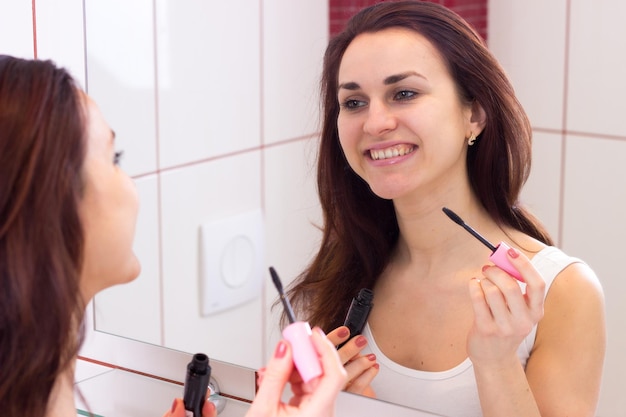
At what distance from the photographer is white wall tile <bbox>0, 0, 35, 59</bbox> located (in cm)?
128

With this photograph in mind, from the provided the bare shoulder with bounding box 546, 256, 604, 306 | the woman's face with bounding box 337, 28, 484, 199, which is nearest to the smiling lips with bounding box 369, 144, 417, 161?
the woman's face with bounding box 337, 28, 484, 199

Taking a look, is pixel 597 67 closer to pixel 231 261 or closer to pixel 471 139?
pixel 471 139

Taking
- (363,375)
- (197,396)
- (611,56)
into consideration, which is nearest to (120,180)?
(197,396)

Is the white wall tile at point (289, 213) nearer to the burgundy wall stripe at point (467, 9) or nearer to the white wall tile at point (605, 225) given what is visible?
the burgundy wall stripe at point (467, 9)

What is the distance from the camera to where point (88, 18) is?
1.32 meters

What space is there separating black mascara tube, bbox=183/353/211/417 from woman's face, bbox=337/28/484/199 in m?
0.28

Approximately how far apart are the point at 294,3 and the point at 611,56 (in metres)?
0.40

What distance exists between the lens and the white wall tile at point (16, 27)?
1.28 m

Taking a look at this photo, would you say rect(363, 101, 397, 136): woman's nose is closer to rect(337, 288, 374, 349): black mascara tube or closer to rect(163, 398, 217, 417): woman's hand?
rect(337, 288, 374, 349): black mascara tube

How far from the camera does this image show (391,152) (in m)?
0.99

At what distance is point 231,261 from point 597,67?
572mm

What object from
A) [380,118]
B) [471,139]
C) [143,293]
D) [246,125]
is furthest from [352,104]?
[143,293]

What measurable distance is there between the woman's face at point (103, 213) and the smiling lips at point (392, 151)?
266 millimetres

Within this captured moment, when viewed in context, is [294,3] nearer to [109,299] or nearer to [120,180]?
[120,180]
